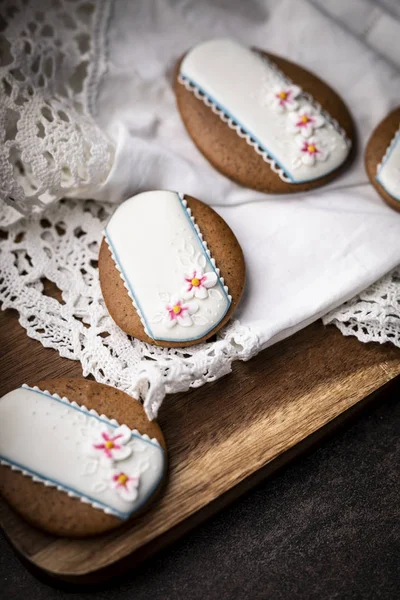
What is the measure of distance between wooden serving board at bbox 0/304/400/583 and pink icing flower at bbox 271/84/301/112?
0.43 metres

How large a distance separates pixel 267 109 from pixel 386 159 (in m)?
0.25

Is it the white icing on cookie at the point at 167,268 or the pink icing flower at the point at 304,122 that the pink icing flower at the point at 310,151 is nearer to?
the pink icing flower at the point at 304,122

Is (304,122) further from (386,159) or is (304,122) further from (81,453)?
(81,453)

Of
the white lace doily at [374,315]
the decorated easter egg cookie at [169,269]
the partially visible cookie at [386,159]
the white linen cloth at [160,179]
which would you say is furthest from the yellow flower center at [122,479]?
the partially visible cookie at [386,159]

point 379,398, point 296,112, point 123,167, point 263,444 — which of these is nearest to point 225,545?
point 263,444

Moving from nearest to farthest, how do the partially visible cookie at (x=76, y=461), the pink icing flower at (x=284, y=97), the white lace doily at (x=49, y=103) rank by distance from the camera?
the partially visible cookie at (x=76, y=461) → the white lace doily at (x=49, y=103) → the pink icing flower at (x=284, y=97)


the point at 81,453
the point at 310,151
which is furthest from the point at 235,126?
the point at 81,453

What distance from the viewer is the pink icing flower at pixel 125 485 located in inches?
35.4

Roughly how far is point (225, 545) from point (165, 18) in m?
1.06

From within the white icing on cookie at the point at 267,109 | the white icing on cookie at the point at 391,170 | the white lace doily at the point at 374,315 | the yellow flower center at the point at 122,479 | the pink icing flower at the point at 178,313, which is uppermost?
the white icing on cookie at the point at 391,170

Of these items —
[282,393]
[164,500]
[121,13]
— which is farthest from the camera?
[121,13]

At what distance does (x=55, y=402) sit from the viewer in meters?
0.96

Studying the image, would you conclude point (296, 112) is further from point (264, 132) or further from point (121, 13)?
point (121, 13)

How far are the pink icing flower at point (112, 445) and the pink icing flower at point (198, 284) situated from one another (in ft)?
0.79
